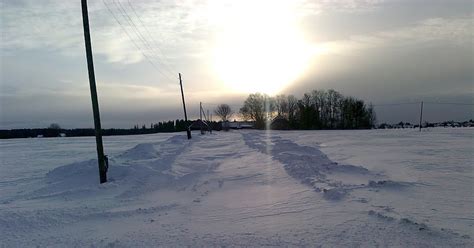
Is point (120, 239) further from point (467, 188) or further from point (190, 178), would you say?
point (467, 188)

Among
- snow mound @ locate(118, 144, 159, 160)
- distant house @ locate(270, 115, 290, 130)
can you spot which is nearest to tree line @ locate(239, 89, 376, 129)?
distant house @ locate(270, 115, 290, 130)

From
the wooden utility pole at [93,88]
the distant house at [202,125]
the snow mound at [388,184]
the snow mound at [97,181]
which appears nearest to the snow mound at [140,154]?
the snow mound at [97,181]

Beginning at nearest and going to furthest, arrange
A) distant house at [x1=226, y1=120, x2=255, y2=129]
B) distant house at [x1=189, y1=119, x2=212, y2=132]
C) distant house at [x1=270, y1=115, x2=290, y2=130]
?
distant house at [x1=189, y1=119, x2=212, y2=132], distant house at [x1=270, y1=115, x2=290, y2=130], distant house at [x1=226, y1=120, x2=255, y2=129]

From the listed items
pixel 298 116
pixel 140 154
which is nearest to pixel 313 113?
pixel 298 116

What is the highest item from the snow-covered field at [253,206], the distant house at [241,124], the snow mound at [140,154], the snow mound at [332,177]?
the distant house at [241,124]

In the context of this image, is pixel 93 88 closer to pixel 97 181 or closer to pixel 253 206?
pixel 97 181

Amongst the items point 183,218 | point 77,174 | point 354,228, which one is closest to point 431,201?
point 354,228

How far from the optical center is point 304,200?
27.0ft

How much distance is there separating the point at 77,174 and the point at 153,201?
5.13m

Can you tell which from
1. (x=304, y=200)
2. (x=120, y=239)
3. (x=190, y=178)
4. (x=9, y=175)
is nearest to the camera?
(x=120, y=239)

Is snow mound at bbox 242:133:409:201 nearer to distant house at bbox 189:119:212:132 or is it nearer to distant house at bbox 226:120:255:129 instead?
distant house at bbox 189:119:212:132

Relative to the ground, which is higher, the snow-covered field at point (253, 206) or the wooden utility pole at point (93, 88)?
the wooden utility pole at point (93, 88)

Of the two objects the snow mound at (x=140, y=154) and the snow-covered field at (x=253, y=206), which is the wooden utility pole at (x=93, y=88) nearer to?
the snow-covered field at (x=253, y=206)

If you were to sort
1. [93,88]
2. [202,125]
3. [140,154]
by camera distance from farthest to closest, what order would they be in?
1. [202,125]
2. [140,154]
3. [93,88]
